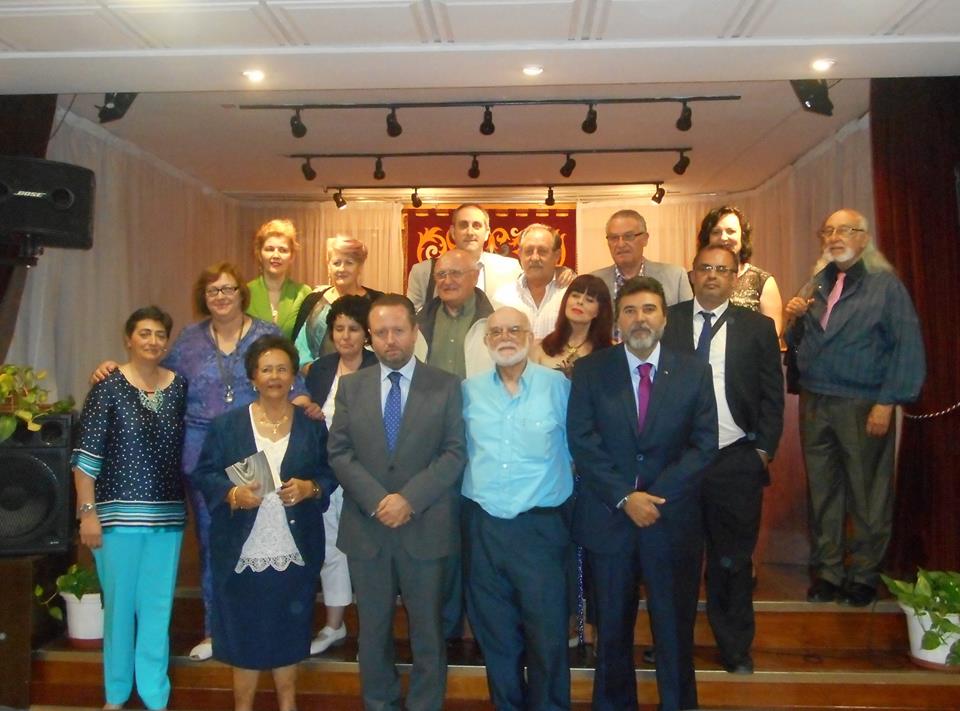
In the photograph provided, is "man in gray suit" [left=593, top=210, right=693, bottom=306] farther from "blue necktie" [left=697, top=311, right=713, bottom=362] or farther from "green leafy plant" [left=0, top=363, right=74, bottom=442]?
"green leafy plant" [left=0, top=363, right=74, bottom=442]

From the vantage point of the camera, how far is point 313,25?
3.67 meters

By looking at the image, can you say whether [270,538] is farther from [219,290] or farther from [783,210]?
[783,210]

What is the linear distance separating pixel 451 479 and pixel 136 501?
125cm

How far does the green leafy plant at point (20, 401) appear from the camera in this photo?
362cm

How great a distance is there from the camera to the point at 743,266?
14.1 ft

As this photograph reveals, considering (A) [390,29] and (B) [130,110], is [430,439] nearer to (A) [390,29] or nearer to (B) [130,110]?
(A) [390,29]

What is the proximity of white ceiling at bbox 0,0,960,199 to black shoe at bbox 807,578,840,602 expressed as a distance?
7.84ft

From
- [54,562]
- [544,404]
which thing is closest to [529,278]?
[544,404]

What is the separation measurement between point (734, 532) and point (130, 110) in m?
4.68

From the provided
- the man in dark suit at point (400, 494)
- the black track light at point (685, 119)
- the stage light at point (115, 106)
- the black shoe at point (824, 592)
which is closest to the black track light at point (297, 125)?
the stage light at point (115, 106)

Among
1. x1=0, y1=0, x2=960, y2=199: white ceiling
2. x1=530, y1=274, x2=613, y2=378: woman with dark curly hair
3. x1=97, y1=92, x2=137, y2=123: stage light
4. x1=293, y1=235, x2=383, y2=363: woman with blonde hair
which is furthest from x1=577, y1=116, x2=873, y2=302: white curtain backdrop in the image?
x1=97, y1=92, x2=137, y2=123: stage light

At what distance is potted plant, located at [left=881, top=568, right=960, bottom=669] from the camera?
3.55 m

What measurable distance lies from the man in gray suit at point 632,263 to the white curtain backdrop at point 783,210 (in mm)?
2528

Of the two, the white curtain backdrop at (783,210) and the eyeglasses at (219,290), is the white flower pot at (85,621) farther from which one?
the white curtain backdrop at (783,210)
